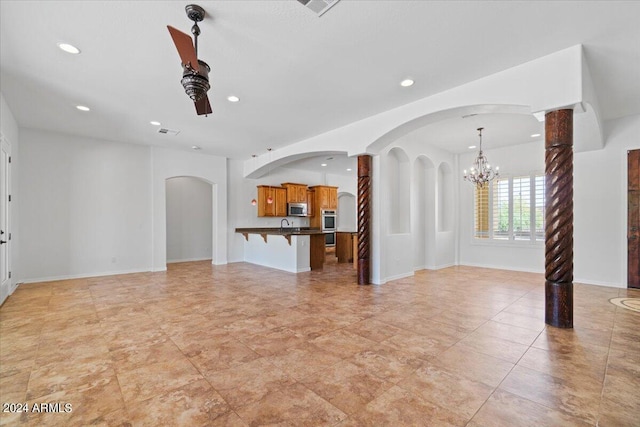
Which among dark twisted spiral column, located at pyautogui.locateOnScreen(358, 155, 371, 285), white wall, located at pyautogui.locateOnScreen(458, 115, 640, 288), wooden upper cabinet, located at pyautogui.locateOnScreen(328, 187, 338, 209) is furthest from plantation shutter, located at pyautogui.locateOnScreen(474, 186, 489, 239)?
wooden upper cabinet, located at pyautogui.locateOnScreen(328, 187, 338, 209)

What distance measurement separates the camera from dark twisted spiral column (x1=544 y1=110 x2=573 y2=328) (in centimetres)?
324

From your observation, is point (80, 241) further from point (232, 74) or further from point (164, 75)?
point (232, 74)

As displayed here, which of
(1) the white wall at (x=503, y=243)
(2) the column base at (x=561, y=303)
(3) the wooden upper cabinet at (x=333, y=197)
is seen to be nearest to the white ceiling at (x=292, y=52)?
(1) the white wall at (x=503, y=243)

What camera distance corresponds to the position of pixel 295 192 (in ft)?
32.7

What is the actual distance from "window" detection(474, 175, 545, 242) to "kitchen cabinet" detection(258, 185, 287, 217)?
5781 millimetres

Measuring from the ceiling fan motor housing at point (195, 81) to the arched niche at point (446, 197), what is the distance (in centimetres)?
693

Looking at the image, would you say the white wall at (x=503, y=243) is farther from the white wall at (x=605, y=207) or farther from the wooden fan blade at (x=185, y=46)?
the wooden fan blade at (x=185, y=46)

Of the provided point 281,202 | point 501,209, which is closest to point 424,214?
point 501,209

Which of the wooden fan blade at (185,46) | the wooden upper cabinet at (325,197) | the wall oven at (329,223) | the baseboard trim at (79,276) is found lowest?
the baseboard trim at (79,276)

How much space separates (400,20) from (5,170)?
636 centimetres

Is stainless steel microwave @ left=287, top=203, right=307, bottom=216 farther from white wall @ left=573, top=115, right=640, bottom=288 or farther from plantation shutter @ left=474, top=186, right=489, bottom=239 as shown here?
white wall @ left=573, top=115, right=640, bottom=288

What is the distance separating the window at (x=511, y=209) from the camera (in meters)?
6.82

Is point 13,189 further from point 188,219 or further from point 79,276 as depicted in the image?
point 188,219

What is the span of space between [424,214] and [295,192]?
442 centimetres
